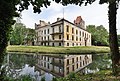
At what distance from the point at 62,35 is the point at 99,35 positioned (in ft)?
116

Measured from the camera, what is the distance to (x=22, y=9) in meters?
11.9

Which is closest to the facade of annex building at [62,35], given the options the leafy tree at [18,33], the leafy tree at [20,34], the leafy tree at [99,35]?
the leafy tree at [20,34]

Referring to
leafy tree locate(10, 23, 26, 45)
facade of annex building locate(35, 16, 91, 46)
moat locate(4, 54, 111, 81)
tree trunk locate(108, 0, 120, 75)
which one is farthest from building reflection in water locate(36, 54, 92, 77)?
leafy tree locate(10, 23, 26, 45)


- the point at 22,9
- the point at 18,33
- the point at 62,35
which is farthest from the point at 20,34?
the point at 22,9

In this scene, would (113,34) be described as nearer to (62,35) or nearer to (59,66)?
(59,66)

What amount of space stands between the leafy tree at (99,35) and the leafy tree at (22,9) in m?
90.4

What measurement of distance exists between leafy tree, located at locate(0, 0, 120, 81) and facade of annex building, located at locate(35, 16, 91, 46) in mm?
58971

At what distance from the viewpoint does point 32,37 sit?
295 ft

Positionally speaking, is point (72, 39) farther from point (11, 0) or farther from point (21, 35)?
point (11, 0)

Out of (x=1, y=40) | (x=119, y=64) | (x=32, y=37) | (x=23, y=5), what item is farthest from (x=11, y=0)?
(x=32, y=37)

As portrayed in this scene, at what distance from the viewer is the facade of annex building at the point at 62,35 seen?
7281 centimetres

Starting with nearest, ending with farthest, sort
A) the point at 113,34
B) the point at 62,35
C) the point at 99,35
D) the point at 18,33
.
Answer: the point at 113,34 → the point at 62,35 → the point at 18,33 → the point at 99,35

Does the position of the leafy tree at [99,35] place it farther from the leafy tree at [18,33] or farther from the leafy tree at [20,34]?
the leafy tree at [18,33]

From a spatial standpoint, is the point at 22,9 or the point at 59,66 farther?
the point at 59,66
